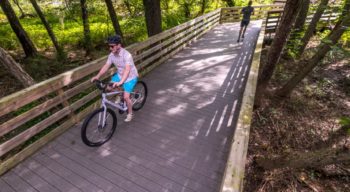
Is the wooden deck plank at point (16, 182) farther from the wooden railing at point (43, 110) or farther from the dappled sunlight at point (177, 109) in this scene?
the dappled sunlight at point (177, 109)

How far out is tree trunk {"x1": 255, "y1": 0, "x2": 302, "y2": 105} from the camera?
475cm

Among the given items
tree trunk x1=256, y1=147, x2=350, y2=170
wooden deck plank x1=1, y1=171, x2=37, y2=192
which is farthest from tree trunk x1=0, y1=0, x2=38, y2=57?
tree trunk x1=256, y1=147, x2=350, y2=170

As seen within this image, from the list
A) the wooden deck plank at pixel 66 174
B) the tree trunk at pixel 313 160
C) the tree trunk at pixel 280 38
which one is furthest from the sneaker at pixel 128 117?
the tree trunk at pixel 280 38

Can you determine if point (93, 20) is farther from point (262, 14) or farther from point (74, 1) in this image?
point (262, 14)

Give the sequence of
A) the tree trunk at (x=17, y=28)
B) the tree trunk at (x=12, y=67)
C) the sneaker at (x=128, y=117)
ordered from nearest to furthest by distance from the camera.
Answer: the sneaker at (x=128, y=117) < the tree trunk at (x=12, y=67) < the tree trunk at (x=17, y=28)

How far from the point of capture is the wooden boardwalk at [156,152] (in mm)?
3059

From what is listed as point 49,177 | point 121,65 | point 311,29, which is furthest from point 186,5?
point 49,177

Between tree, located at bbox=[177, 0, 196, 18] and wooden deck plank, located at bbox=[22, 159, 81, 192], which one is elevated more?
tree, located at bbox=[177, 0, 196, 18]

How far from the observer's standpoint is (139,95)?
466 centimetres

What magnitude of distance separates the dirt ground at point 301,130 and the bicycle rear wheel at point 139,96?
2.93 metres

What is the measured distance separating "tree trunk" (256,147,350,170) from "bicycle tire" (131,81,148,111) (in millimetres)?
3137

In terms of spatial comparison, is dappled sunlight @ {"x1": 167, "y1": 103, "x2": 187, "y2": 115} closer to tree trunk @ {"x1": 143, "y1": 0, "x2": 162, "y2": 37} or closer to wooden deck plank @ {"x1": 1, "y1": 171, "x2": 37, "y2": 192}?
wooden deck plank @ {"x1": 1, "y1": 171, "x2": 37, "y2": 192}

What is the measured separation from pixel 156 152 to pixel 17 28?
969cm

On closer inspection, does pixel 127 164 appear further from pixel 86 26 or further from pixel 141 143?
pixel 86 26
